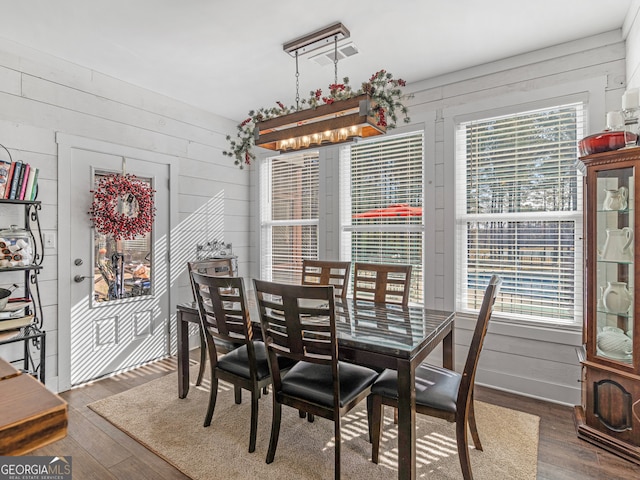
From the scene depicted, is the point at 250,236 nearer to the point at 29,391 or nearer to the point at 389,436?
the point at 389,436

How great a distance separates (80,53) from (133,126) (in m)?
0.75

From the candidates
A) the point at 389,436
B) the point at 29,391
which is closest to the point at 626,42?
the point at 389,436

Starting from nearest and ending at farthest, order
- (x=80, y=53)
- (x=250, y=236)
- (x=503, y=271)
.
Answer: (x=80, y=53)
(x=503, y=271)
(x=250, y=236)

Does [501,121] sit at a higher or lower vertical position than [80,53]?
lower

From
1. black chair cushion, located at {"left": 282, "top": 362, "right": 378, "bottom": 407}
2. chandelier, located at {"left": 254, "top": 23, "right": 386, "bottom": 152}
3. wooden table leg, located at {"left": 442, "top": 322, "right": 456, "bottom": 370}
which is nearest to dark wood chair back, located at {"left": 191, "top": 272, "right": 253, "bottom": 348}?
black chair cushion, located at {"left": 282, "top": 362, "right": 378, "bottom": 407}

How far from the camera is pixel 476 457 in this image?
7.02 feet

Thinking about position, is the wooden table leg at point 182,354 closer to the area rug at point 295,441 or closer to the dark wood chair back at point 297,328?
the area rug at point 295,441

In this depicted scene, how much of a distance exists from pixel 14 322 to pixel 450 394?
2.85 metres

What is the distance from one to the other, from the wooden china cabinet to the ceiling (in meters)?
1.10

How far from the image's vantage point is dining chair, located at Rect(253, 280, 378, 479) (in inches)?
72.1

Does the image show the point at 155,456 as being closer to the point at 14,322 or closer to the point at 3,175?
the point at 14,322

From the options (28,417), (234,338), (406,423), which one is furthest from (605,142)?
(28,417)

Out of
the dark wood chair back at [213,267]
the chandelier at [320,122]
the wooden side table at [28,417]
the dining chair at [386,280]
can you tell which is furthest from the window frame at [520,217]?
the wooden side table at [28,417]

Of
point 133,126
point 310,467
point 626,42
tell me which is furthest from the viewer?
point 133,126
